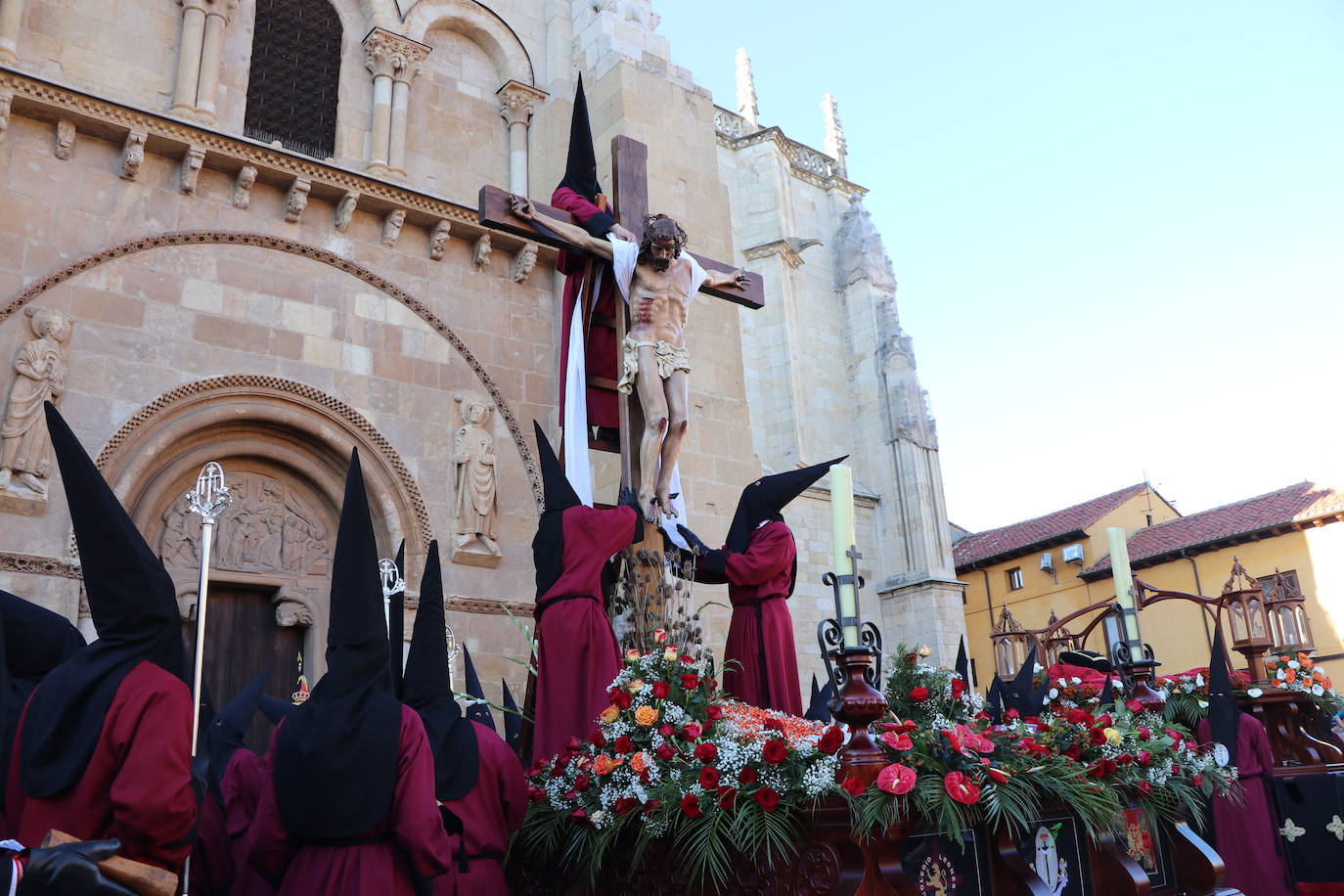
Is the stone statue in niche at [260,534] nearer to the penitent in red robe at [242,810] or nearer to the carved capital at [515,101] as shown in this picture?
the carved capital at [515,101]

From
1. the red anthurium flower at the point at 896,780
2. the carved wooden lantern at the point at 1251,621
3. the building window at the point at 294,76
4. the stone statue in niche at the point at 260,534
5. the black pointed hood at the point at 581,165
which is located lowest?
the red anthurium flower at the point at 896,780

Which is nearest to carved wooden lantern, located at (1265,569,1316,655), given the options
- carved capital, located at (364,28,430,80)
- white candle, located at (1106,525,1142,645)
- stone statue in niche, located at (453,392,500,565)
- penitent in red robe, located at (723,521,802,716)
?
white candle, located at (1106,525,1142,645)

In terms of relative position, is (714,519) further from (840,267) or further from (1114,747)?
(840,267)

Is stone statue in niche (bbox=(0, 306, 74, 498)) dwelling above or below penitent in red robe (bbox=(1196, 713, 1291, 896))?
above

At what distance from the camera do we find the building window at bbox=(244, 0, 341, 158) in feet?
33.2

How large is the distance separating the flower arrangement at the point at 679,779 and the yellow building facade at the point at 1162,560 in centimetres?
1778

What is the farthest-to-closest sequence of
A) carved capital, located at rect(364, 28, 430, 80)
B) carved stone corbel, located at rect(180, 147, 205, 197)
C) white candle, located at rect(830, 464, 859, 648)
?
carved capital, located at rect(364, 28, 430, 80)
carved stone corbel, located at rect(180, 147, 205, 197)
white candle, located at rect(830, 464, 859, 648)

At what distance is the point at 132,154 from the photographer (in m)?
8.66

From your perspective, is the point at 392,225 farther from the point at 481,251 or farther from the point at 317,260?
the point at 481,251

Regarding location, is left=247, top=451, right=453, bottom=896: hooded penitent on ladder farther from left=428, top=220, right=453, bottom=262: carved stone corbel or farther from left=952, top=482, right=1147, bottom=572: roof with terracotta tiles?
left=952, top=482, right=1147, bottom=572: roof with terracotta tiles

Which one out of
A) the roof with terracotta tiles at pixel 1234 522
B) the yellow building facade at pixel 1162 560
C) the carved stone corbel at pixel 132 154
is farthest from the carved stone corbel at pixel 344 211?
the roof with terracotta tiles at pixel 1234 522

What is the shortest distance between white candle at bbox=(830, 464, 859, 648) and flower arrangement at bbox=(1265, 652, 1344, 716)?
400cm

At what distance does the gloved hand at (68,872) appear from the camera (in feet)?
7.22

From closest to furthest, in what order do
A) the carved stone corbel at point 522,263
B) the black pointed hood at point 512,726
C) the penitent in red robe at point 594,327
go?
1. the black pointed hood at point 512,726
2. the penitent in red robe at point 594,327
3. the carved stone corbel at point 522,263
